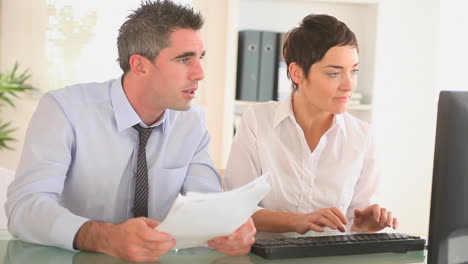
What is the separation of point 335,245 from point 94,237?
22.8 inches

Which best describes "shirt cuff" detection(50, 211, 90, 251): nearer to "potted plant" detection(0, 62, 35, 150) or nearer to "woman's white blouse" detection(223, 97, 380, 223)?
"woman's white blouse" detection(223, 97, 380, 223)

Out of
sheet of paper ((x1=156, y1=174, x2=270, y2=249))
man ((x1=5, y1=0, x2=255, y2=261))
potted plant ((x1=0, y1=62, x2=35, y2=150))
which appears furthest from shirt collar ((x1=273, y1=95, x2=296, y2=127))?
potted plant ((x1=0, y1=62, x2=35, y2=150))

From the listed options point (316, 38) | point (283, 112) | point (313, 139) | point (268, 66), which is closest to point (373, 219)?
point (313, 139)

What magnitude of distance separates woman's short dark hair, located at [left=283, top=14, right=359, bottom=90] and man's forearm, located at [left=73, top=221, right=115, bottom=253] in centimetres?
105

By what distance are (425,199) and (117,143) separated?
2.62 meters

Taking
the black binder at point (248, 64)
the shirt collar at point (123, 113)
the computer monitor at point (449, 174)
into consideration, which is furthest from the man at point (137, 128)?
the black binder at point (248, 64)

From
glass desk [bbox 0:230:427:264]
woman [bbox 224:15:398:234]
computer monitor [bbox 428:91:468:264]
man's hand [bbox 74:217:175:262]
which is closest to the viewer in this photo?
computer monitor [bbox 428:91:468:264]

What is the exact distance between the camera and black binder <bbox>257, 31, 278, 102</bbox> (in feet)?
12.1

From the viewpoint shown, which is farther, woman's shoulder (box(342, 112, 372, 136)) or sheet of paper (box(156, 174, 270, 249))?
woman's shoulder (box(342, 112, 372, 136))

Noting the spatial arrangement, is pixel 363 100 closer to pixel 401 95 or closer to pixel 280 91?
pixel 401 95

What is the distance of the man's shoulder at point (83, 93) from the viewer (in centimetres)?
201

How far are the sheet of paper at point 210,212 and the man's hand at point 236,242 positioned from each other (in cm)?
9

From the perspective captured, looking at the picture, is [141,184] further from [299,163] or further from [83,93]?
[299,163]

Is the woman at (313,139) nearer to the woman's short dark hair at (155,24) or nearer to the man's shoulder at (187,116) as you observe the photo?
the man's shoulder at (187,116)
